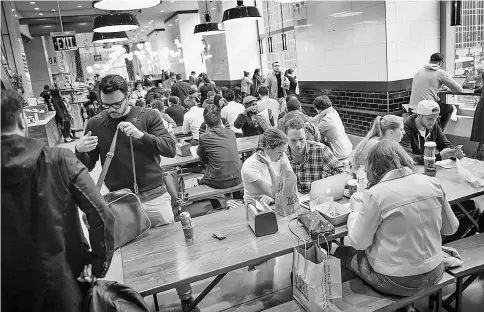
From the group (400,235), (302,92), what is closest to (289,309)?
(400,235)

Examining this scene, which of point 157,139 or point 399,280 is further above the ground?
point 157,139

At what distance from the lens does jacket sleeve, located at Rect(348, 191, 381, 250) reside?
1984mm

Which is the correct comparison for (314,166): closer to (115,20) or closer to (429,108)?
(429,108)

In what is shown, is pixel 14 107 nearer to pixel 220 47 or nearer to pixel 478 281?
pixel 478 281

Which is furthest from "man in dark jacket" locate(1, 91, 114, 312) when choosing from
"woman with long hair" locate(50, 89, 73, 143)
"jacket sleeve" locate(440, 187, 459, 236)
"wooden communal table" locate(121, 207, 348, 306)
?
"woman with long hair" locate(50, 89, 73, 143)

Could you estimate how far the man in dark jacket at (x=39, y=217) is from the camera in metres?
1.37

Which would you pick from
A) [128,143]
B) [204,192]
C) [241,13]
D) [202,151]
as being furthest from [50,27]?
[128,143]

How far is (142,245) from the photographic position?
2.34 m

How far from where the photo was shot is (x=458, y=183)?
9.35ft

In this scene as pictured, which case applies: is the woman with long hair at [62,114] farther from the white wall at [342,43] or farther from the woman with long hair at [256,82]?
the white wall at [342,43]

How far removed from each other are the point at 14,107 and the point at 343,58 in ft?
21.4

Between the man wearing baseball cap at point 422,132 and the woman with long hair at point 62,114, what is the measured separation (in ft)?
31.2

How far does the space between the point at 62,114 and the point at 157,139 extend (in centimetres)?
920

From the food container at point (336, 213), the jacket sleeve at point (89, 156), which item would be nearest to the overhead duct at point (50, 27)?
the jacket sleeve at point (89, 156)
